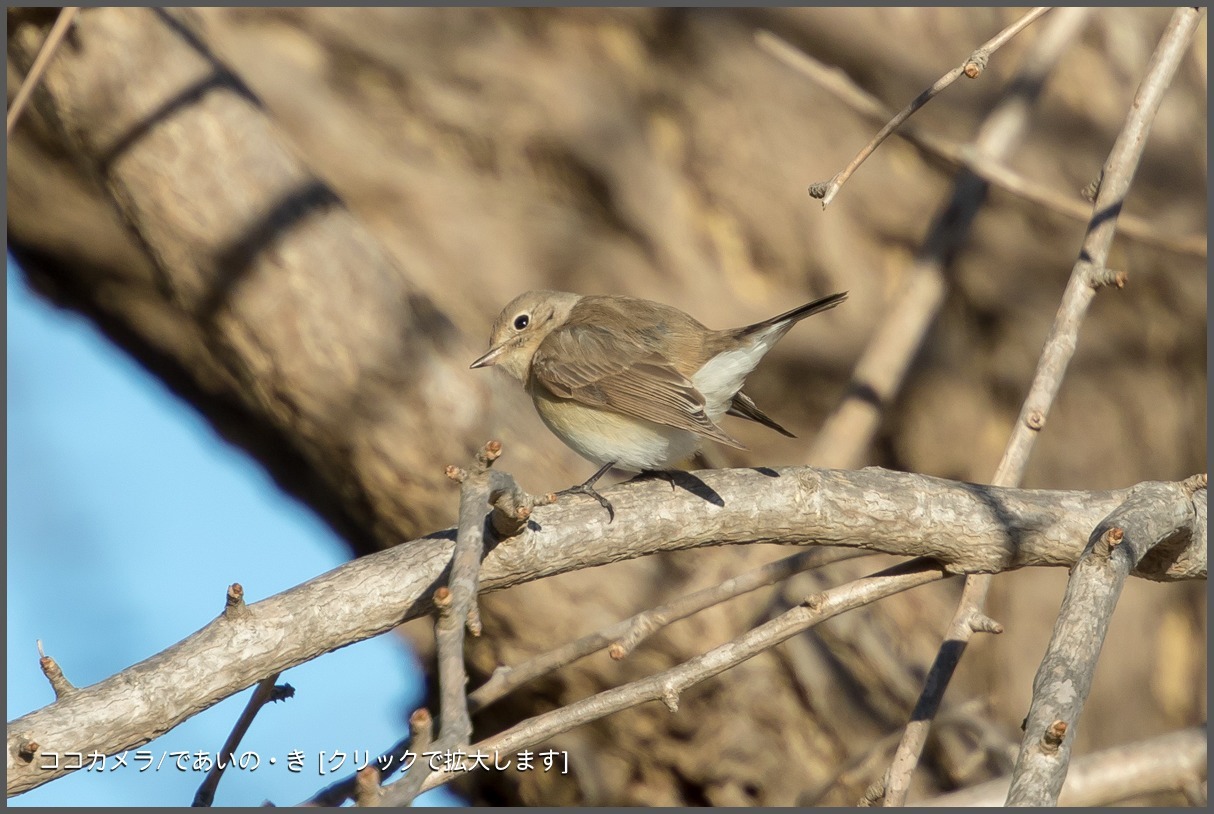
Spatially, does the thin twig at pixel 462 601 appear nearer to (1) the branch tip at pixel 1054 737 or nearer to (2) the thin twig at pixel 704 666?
(2) the thin twig at pixel 704 666

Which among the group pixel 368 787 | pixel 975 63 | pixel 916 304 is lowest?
pixel 368 787

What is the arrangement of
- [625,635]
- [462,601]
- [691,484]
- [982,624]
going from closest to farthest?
[462,601] → [625,635] → [982,624] → [691,484]

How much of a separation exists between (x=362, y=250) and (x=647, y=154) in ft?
5.91

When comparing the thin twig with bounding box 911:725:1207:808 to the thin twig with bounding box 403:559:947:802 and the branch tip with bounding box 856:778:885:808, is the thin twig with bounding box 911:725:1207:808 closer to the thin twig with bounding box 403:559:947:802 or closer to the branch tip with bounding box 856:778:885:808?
the branch tip with bounding box 856:778:885:808

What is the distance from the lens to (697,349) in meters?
4.28

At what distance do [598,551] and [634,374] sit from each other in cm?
Answer: 116

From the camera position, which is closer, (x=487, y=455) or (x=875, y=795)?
(x=487, y=455)

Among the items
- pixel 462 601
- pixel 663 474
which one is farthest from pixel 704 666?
pixel 663 474

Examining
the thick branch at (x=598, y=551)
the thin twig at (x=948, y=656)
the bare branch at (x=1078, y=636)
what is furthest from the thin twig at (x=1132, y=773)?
the thick branch at (x=598, y=551)

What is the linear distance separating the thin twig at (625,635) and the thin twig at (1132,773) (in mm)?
739

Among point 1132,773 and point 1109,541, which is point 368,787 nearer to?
point 1109,541

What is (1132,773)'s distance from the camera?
2742 millimetres

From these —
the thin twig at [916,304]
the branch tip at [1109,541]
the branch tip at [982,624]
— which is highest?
the thin twig at [916,304]

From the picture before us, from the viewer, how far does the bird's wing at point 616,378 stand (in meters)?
3.90
